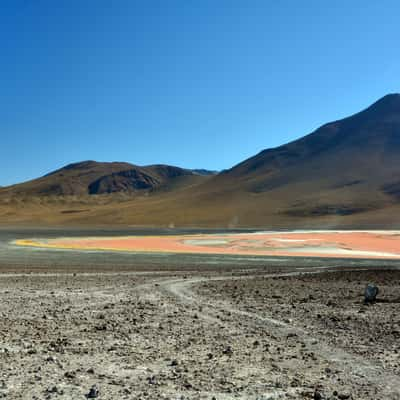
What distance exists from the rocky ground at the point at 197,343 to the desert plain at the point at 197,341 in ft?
0.07

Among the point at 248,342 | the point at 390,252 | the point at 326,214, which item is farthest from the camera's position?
the point at 326,214

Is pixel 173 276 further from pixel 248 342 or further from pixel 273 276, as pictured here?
pixel 248 342

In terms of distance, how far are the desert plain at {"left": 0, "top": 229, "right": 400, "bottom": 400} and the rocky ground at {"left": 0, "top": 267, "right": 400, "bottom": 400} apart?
2 centimetres

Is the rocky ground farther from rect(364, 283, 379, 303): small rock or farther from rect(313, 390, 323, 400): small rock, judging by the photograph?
rect(364, 283, 379, 303): small rock

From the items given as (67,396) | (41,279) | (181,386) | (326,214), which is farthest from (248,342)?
(326,214)

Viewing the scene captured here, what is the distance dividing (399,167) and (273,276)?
7232 inches

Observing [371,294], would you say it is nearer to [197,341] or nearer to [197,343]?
[197,341]

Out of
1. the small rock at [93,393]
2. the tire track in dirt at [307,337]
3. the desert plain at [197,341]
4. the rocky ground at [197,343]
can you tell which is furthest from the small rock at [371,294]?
the small rock at [93,393]

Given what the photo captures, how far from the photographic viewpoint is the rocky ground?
21.3 ft

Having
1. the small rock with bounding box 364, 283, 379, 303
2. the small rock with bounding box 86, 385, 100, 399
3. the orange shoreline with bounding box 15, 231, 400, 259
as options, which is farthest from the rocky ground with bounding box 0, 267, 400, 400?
the orange shoreline with bounding box 15, 231, 400, 259

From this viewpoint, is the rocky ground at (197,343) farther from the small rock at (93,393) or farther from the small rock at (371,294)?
the small rock at (371,294)

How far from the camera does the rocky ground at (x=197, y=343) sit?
21.3 feet

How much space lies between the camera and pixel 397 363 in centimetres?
764

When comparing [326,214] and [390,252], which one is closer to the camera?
[390,252]
